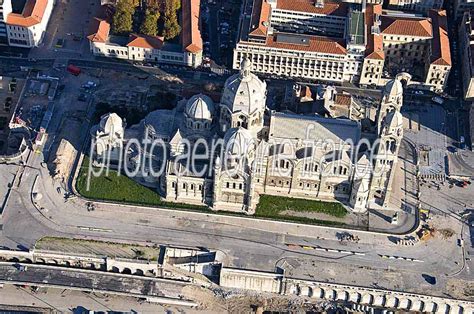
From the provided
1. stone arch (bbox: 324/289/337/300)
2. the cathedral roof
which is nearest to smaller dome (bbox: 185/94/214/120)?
the cathedral roof

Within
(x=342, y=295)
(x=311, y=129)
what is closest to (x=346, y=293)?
(x=342, y=295)

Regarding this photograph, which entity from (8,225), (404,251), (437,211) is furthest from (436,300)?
(8,225)

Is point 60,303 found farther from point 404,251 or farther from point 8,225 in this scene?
point 404,251

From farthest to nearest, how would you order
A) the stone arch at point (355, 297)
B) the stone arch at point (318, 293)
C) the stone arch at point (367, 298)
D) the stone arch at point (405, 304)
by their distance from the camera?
the stone arch at point (318, 293) → the stone arch at point (355, 297) → the stone arch at point (367, 298) → the stone arch at point (405, 304)

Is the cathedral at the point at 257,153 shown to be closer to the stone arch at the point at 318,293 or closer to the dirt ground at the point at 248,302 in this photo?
the dirt ground at the point at 248,302

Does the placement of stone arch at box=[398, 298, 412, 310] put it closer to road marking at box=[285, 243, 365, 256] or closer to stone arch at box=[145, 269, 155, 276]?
road marking at box=[285, 243, 365, 256]

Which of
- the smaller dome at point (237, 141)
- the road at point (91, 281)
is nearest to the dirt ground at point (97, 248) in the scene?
the road at point (91, 281)
